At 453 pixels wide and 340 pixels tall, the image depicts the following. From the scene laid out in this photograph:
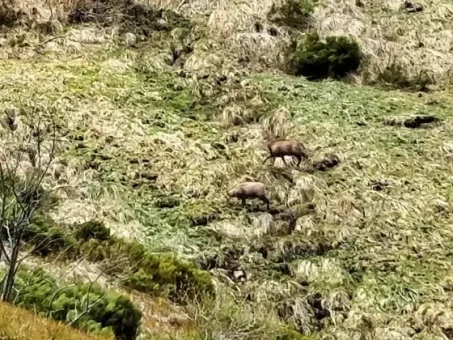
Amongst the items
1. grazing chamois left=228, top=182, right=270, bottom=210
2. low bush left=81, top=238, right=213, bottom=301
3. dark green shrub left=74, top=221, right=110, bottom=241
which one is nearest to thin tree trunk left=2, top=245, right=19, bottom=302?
low bush left=81, top=238, right=213, bottom=301

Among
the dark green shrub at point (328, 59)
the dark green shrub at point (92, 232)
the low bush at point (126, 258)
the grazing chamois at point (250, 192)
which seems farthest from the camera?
the dark green shrub at point (328, 59)

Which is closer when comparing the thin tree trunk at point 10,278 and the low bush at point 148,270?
the thin tree trunk at point 10,278

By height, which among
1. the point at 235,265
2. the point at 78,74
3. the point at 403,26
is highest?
the point at 403,26

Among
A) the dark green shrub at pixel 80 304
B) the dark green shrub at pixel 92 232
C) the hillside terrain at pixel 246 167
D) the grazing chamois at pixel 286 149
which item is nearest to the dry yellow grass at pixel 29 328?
the dark green shrub at pixel 80 304

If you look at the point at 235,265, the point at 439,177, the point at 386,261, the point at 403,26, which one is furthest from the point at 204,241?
the point at 403,26

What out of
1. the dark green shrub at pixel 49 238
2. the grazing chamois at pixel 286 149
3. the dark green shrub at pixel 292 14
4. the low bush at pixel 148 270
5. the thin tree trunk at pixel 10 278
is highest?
the dark green shrub at pixel 292 14

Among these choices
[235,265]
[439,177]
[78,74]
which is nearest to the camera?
[235,265]

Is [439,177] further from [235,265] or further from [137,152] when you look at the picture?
[137,152]

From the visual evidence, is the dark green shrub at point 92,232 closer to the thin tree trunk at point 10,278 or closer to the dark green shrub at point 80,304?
the dark green shrub at point 80,304
